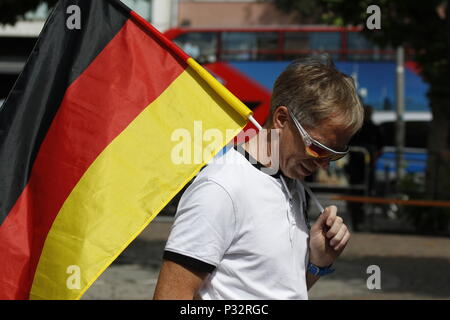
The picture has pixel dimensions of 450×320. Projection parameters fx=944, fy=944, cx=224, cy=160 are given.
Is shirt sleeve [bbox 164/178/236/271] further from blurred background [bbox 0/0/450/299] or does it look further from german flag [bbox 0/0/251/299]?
blurred background [bbox 0/0/450/299]

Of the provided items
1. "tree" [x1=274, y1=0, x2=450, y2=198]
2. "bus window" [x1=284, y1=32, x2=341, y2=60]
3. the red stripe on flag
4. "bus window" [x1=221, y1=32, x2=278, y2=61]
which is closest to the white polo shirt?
the red stripe on flag

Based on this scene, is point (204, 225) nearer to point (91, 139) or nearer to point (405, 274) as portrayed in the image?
point (91, 139)

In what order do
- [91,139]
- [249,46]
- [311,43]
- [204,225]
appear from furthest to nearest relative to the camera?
[311,43] < [249,46] < [91,139] < [204,225]

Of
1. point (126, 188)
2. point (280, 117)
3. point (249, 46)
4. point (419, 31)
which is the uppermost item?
point (249, 46)

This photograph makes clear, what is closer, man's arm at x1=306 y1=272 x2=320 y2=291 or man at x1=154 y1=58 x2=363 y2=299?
man at x1=154 y1=58 x2=363 y2=299

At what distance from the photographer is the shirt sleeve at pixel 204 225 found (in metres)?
2.64

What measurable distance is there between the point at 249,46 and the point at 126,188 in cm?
1979

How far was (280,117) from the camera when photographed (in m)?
2.87

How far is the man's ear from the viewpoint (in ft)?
9.34

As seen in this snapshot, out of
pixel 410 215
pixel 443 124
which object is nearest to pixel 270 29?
pixel 443 124

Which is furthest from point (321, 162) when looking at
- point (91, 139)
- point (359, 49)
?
point (359, 49)

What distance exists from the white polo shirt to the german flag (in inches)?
13.8

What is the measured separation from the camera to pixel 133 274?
984cm
